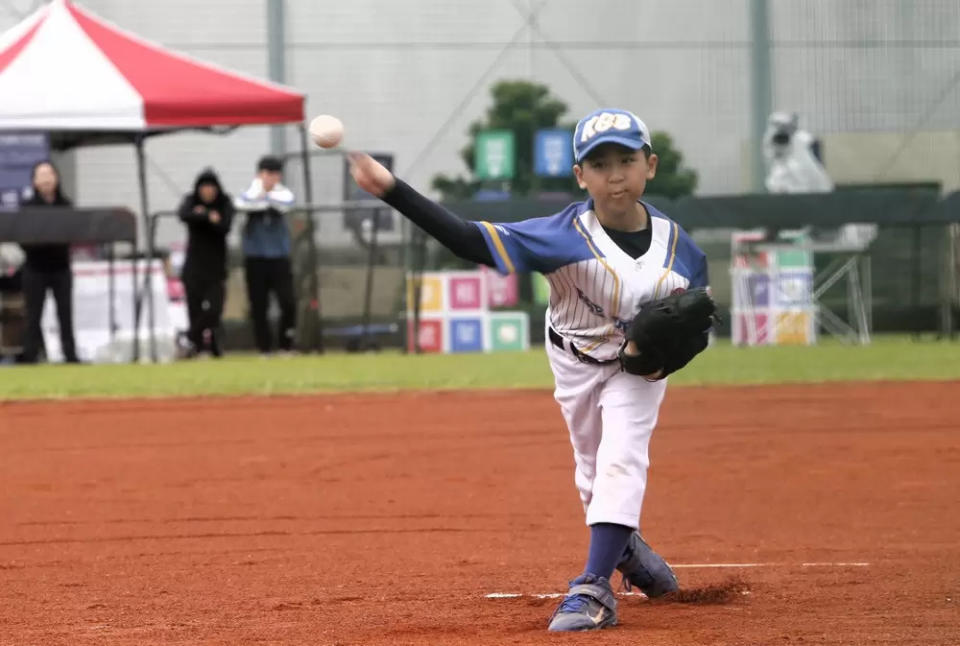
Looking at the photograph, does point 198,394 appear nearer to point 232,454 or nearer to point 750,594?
point 232,454

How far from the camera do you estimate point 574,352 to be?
5.05 meters

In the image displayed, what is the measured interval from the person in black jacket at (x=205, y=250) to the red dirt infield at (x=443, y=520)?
14.4 ft

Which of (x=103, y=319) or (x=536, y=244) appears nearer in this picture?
(x=536, y=244)

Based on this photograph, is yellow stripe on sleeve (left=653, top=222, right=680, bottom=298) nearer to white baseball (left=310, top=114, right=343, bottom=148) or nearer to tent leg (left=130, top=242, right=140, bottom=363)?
white baseball (left=310, top=114, right=343, bottom=148)

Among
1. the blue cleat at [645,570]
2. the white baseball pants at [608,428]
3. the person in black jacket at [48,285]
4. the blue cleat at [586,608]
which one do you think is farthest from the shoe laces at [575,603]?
the person in black jacket at [48,285]

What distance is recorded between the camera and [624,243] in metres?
4.94

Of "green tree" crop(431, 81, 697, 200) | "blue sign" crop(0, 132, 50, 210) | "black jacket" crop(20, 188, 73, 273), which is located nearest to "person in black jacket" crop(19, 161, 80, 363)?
"black jacket" crop(20, 188, 73, 273)

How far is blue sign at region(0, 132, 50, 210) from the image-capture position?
1678 centimetres

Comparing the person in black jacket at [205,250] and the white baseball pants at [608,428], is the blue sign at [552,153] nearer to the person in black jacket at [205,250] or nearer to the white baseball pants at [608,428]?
the person in black jacket at [205,250]

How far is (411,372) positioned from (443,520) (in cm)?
724

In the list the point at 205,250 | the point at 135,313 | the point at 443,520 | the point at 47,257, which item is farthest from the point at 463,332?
the point at 443,520

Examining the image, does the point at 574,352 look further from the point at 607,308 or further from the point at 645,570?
the point at 645,570

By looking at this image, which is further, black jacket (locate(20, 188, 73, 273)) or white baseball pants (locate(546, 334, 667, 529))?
black jacket (locate(20, 188, 73, 273))

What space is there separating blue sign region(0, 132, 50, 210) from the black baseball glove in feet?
42.7
